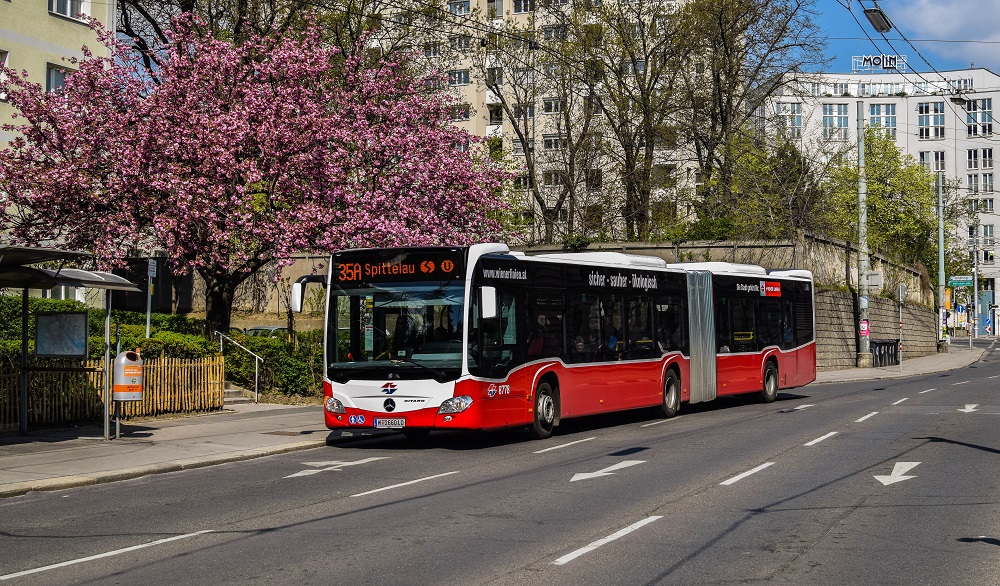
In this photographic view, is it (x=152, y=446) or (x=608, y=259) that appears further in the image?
(x=608, y=259)

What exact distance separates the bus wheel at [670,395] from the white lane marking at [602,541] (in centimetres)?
1247

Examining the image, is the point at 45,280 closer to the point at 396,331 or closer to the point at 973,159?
the point at 396,331

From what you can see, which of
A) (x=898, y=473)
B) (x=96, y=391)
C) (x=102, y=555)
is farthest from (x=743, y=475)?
(x=96, y=391)

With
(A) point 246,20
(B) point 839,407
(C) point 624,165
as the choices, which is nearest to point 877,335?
(C) point 624,165

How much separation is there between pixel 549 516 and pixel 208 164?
59.9 ft

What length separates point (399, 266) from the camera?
54.3 feet

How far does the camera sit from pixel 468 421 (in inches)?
627

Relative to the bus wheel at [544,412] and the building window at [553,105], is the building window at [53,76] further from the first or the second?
the bus wheel at [544,412]

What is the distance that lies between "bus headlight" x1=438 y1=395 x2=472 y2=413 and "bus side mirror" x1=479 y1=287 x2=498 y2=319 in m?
1.23

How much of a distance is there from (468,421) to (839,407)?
11.7m

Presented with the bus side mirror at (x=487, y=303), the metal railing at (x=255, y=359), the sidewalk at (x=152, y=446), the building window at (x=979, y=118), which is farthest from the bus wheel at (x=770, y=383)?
the building window at (x=979, y=118)

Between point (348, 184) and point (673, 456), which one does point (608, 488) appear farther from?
Result: point (348, 184)

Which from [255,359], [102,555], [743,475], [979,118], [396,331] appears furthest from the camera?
[979,118]

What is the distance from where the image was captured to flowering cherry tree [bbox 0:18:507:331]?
2591cm
